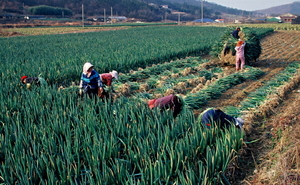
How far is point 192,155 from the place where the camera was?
3.21 m

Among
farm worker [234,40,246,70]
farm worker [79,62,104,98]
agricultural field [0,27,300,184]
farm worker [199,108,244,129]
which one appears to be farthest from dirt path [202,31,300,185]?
farm worker [79,62,104,98]

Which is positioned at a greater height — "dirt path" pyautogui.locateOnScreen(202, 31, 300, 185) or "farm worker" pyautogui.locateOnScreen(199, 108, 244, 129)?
"farm worker" pyautogui.locateOnScreen(199, 108, 244, 129)

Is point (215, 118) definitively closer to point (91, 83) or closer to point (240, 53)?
point (91, 83)

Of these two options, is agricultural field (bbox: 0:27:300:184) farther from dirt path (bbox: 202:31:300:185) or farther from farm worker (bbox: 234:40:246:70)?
farm worker (bbox: 234:40:246:70)

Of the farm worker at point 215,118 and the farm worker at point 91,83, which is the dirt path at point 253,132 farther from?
the farm worker at point 91,83

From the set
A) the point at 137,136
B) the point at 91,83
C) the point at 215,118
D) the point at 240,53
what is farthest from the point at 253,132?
the point at 240,53

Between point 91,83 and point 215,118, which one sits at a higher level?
point 91,83

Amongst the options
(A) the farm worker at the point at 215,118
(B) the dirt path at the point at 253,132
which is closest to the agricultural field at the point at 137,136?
(B) the dirt path at the point at 253,132

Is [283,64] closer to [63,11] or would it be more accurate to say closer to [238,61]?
[238,61]

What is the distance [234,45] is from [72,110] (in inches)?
305

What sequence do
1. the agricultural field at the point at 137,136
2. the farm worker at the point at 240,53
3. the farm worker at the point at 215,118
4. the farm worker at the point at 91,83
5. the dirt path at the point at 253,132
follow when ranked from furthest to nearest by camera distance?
the farm worker at the point at 240,53
the farm worker at the point at 91,83
the farm worker at the point at 215,118
the dirt path at the point at 253,132
the agricultural field at the point at 137,136

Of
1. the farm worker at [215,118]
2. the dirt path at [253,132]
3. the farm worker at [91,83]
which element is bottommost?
the dirt path at [253,132]

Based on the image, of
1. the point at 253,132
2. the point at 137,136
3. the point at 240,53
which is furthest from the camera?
the point at 240,53

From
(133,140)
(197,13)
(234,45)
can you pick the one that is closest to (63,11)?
(197,13)
